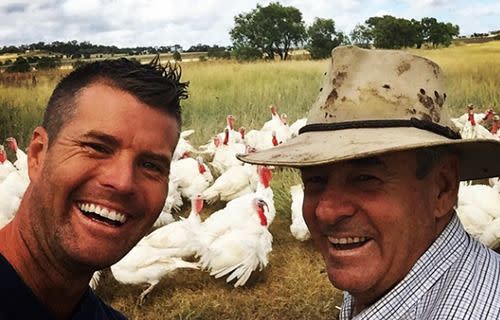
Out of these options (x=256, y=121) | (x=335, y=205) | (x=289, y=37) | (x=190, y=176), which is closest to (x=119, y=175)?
(x=335, y=205)

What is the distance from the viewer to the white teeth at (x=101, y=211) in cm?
129

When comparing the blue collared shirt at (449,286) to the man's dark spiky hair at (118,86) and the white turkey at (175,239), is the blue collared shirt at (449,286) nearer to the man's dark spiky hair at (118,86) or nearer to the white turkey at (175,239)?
the man's dark spiky hair at (118,86)

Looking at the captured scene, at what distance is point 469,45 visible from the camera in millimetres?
4941

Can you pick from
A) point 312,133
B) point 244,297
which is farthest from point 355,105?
point 244,297

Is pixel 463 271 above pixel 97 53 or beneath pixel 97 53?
beneath

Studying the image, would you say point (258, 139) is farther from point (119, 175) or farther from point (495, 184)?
point (119, 175)

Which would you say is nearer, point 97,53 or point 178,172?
point 97,53

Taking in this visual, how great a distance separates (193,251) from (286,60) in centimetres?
176

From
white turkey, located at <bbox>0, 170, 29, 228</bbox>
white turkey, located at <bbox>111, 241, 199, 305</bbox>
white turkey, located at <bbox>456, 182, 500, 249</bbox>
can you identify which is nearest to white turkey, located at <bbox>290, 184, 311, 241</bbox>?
white turkey, located at <bbox>111, 241, 199, 305</bbox>

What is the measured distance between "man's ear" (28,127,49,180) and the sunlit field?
8.50ft

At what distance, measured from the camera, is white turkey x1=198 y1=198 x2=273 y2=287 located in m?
4.02

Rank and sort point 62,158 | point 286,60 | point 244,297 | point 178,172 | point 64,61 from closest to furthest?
point 62,158, point 244,297, point 64,61, point 286,60, point 178,172

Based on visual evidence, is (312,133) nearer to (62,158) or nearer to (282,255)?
(62,158)

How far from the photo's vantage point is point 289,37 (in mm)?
4938
